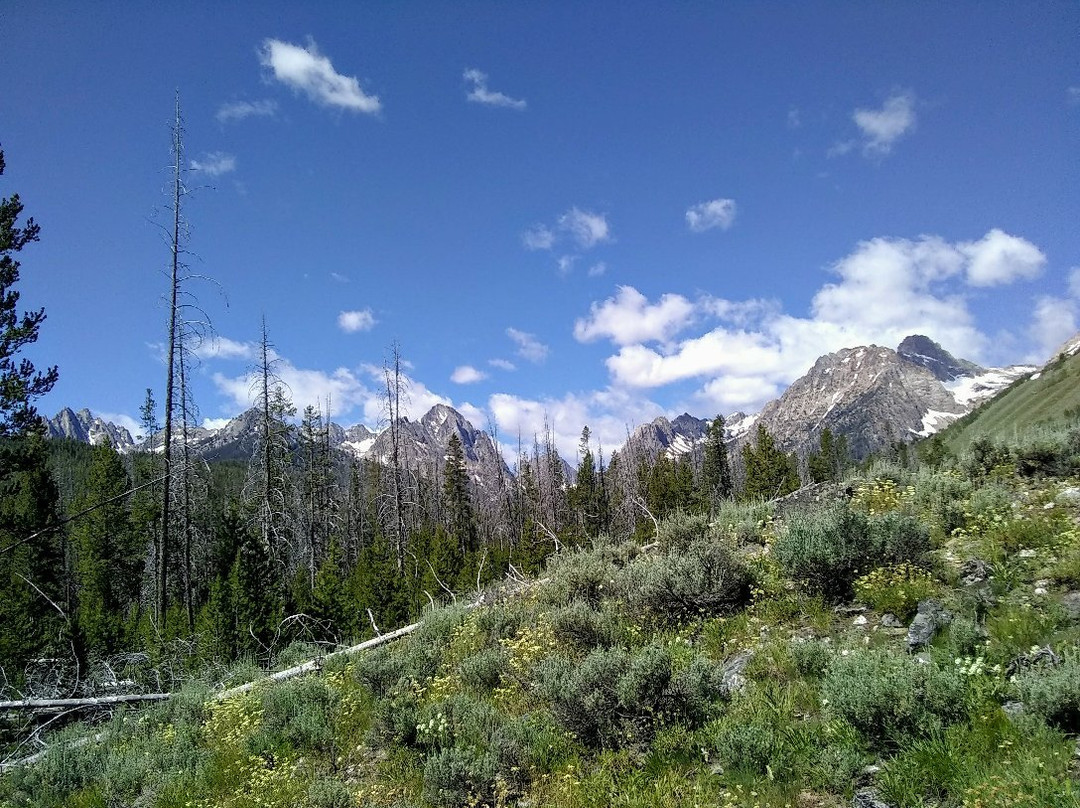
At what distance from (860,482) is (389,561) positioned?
29.2 meters

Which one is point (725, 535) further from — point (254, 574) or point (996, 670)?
point (254, 574)

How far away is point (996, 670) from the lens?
4.05 m

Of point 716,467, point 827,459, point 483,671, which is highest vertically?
point 827,459

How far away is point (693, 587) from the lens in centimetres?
718

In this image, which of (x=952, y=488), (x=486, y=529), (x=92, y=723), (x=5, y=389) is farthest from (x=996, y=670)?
(x=486, y=529)

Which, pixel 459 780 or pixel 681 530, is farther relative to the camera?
pixel 681 530

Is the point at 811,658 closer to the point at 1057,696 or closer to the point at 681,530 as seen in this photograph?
the point at 1057,696

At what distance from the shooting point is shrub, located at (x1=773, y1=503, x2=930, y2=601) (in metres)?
6.53

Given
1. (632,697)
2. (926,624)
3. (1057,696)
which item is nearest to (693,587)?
(632,697)

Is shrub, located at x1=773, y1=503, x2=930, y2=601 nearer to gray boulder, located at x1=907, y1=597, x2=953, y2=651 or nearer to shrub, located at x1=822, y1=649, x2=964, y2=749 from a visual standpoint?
gray boulder, located at x1=907, y1=597, x2=953, y2=651

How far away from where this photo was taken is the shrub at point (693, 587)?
23.5ft

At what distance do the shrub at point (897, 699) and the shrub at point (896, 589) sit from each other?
1699mm

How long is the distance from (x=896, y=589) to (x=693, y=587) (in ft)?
7.44

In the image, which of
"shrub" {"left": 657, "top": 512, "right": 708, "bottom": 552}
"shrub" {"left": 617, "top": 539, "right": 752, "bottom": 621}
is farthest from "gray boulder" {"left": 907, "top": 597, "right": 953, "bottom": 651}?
"shrub" {"left": 657, "top": 512, "right": 708, "bottom": 552}
